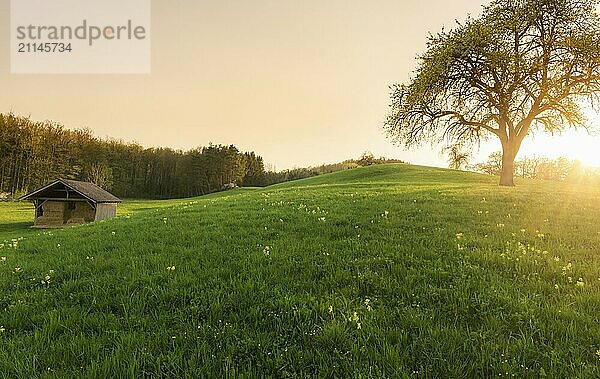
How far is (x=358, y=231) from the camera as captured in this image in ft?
36.9

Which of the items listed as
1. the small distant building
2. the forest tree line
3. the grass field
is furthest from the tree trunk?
the forest tree line

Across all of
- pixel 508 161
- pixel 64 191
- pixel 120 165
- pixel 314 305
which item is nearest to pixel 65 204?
pixel 64 191

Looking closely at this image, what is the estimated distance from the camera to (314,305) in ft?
20.0

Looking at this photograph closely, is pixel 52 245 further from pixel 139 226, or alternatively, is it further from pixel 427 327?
pixel 427 327

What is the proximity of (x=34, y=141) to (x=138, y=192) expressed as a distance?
102 feet

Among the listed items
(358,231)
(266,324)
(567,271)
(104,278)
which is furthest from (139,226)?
(567,271)

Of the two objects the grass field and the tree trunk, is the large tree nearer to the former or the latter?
the tree trunk

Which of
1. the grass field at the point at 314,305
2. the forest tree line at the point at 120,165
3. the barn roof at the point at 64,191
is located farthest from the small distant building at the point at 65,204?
the grass field at the point at 314,305

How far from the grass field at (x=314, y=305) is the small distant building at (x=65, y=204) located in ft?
121

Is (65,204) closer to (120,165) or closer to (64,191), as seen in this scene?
(64,191)

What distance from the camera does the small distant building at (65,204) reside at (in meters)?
44.0

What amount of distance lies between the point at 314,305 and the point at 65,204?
49.0m

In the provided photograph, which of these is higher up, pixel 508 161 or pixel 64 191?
pixel 508 161

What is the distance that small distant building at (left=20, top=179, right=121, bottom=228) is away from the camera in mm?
43969
